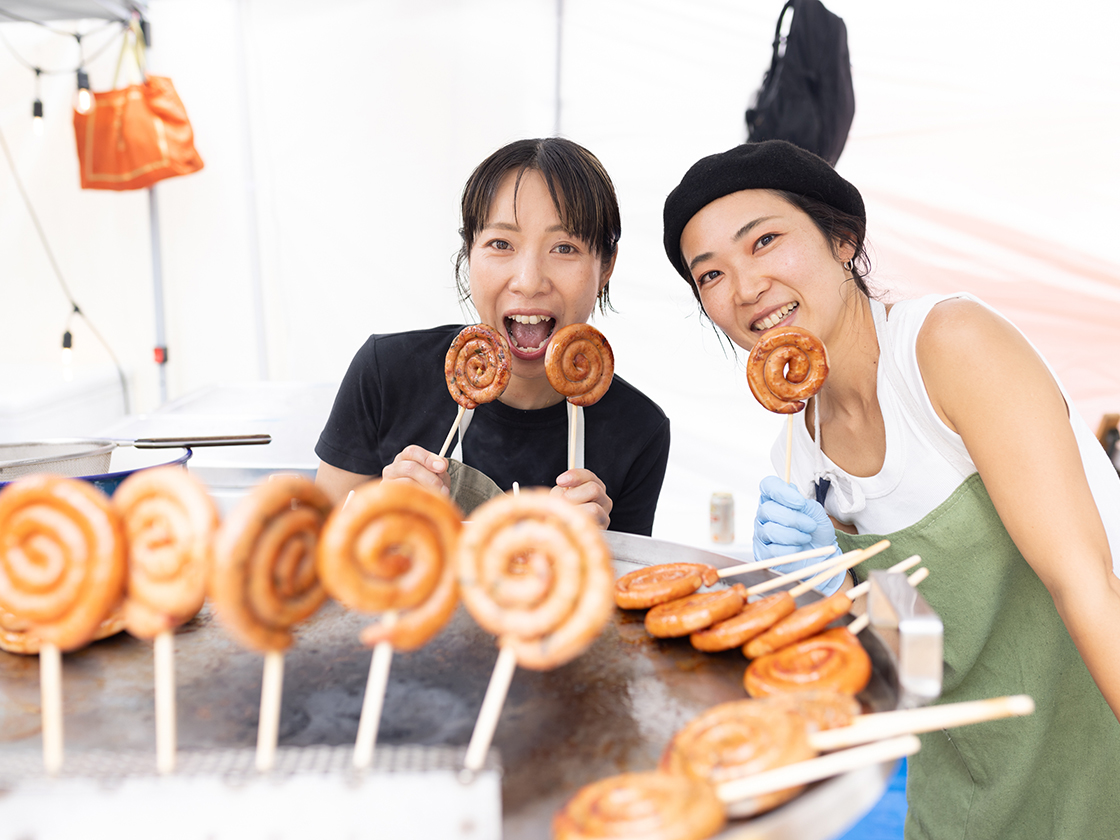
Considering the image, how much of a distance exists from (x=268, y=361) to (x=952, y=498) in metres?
6.52

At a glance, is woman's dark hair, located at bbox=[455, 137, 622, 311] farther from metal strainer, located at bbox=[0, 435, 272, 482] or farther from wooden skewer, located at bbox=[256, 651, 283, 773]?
wooden skewer, located at bbox=[256, 651, 283, 773]

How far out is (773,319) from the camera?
2693 millimetres

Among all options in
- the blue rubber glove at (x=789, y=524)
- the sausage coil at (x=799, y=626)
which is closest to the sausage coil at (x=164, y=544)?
the sausage coil at (x=799, y=626)

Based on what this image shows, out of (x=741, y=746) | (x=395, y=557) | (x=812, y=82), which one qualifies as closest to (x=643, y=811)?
(x=741, y=746)

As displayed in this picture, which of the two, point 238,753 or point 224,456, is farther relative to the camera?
point 224,456

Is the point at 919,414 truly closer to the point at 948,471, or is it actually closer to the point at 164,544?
the point at 948,471

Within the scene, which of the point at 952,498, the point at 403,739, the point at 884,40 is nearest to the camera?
the point at 403,739

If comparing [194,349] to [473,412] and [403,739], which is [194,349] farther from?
[403,739]

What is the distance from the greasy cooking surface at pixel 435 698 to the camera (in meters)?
1.26

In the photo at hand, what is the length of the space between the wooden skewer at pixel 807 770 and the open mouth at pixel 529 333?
2.40 metres

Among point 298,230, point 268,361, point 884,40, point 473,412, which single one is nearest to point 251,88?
point 298,230

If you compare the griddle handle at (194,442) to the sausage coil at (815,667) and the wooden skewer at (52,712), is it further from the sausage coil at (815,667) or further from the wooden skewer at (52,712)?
the sausage coil at (815,667)

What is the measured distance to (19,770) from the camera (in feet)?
3.51

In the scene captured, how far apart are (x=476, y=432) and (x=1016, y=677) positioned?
2.46 m
